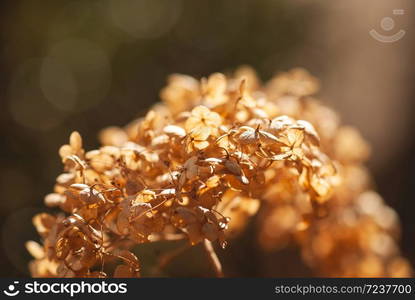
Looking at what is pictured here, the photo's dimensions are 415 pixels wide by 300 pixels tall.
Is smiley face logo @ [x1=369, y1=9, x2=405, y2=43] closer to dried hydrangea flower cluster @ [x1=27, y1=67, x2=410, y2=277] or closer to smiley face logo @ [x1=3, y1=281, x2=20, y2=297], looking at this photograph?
dried hydrangea flower cluster @ [x1=27, y1=67, x2=410, y2=277]

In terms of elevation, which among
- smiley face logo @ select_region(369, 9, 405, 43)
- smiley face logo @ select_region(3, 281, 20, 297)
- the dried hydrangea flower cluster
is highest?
smiley face logo @ select_region(369, 9, 405, 43)

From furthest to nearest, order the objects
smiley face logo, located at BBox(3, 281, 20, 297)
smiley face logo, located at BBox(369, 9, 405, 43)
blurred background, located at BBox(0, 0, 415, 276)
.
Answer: blurred background, located at BBox(0, 0, 415, 276) < smiley face logo, located at BBox(369, 9, 405, 43) < smiley face logo, located at BBox(3, 281, 20, 297)

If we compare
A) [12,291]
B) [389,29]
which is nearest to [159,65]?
[389,29]

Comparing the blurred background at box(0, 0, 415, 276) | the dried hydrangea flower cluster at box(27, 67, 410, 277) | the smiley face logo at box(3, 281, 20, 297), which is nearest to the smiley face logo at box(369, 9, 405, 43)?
the blurred background at box(0, 0, 415, 276)

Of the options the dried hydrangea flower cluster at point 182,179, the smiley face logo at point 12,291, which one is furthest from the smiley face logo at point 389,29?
the smiley face logo at point 12,291

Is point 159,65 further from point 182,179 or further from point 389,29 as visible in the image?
point 182,179

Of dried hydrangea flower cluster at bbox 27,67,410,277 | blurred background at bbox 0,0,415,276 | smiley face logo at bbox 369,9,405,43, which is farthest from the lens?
blurred background at bbox 0,0,415,276

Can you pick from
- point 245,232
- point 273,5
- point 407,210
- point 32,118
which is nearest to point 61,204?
point 245,232

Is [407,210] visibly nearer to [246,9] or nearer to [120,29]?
[246,9]

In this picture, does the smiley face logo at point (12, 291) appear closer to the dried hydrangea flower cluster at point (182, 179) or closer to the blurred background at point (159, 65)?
the dried hydrangea flower cluster at point (182, 179)
